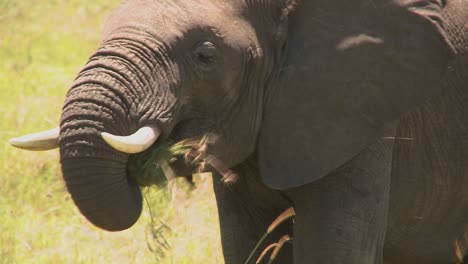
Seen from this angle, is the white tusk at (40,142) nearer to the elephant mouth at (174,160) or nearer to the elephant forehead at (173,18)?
the elephant mouth at (174,160)

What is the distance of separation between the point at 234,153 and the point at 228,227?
2.19 feet

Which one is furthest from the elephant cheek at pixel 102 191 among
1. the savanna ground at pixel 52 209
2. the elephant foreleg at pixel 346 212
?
the elephant foreleg at pixel 346 212

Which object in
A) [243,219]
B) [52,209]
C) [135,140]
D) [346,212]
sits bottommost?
[52,209]

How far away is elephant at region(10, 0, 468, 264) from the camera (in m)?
4.74

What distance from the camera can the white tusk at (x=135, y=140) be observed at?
14.9 ft

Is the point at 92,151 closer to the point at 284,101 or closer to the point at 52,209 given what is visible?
the point at 284,101

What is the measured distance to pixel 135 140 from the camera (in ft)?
15.2

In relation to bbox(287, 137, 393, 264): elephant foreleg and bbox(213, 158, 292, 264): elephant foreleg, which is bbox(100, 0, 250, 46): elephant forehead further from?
bbox(213, 158, 292, 264): elephant foreleg

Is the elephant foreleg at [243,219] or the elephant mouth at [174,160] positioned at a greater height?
the elephant mouth at [174,160]

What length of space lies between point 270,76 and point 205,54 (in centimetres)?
34

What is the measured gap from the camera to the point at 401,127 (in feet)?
18.3

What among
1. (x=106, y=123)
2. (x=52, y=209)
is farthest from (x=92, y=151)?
(x=52, y=209)

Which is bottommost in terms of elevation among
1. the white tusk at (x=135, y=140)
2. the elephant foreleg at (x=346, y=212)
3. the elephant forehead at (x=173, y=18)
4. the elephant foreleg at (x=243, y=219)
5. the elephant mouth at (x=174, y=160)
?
the elephant foreleg at (x=243, y=219)

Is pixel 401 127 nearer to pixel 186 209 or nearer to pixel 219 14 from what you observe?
pixel 219 14
